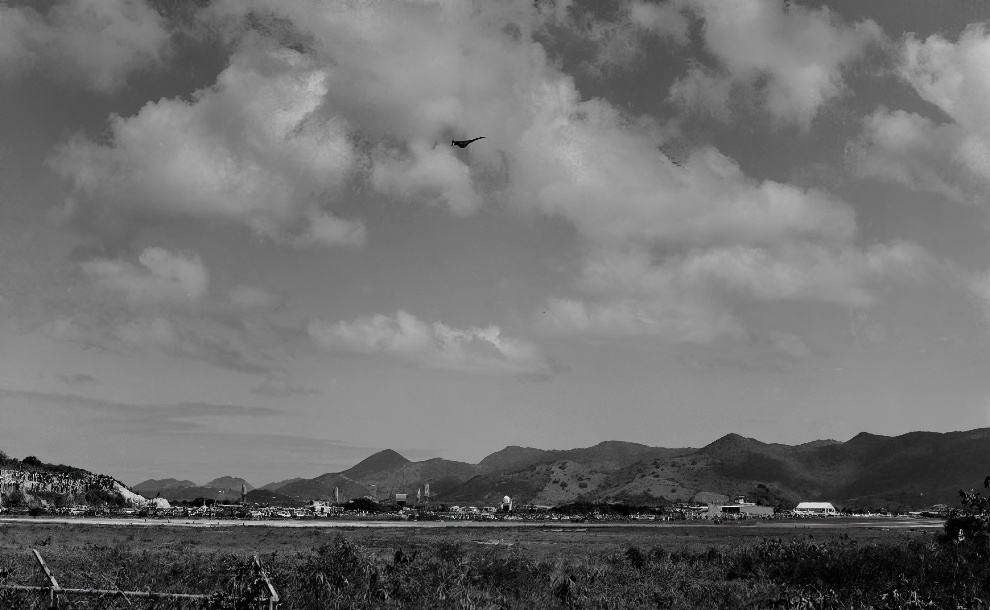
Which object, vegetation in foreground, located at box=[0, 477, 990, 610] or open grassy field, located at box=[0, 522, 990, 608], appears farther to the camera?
open grassy field, located at box=[0, 522, 990, 608]

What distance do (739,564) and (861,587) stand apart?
9.29 meters

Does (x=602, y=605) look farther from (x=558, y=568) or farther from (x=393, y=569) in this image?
(x=558, y=568)

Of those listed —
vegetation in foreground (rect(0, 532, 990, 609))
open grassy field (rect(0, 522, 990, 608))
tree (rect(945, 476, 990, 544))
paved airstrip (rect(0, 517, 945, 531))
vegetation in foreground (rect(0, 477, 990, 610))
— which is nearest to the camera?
vegetation in foreground (rect(0, 477, 990, 610))

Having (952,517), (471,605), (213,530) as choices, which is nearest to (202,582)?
(471,605)

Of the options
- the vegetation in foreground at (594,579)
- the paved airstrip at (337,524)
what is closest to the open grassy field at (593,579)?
the vegetation in foreground at (594,579)

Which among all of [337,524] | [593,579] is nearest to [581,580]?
[593,579]

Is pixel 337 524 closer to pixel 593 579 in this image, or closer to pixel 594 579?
pixel 594 579

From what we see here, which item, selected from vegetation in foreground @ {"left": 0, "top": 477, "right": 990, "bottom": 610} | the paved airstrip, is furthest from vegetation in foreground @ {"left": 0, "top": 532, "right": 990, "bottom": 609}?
the paved airstrip

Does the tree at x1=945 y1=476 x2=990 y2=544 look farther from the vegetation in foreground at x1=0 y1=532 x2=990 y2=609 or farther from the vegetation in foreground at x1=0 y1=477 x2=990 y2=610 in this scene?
the vegetation in foreground at x1=0 y1=532 x2=990 y2=609

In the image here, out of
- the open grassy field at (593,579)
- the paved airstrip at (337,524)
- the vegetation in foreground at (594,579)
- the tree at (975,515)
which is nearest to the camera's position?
the vegetation in foreground at (594,579)

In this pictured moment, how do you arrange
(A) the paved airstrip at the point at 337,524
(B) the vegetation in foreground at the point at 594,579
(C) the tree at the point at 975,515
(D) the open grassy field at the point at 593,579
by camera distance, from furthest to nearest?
(A) the paved airstrip at the point at 337,524, (C) the tree at the point at 975,515, (D) the open grassy field at the point at 593,579, (B) the vegetation in foreground at the point at 594,579

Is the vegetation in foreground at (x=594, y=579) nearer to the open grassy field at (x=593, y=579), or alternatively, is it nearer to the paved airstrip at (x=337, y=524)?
the open grassy field at (x=593, y=579)

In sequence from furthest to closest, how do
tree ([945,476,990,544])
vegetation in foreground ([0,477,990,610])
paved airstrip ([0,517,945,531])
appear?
paved airstrip ([0,517,945,531]) → tree ([945,476,990,544]) → vegetation in foreground ([0,477,990,610])

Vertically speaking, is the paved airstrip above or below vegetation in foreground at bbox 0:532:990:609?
below
